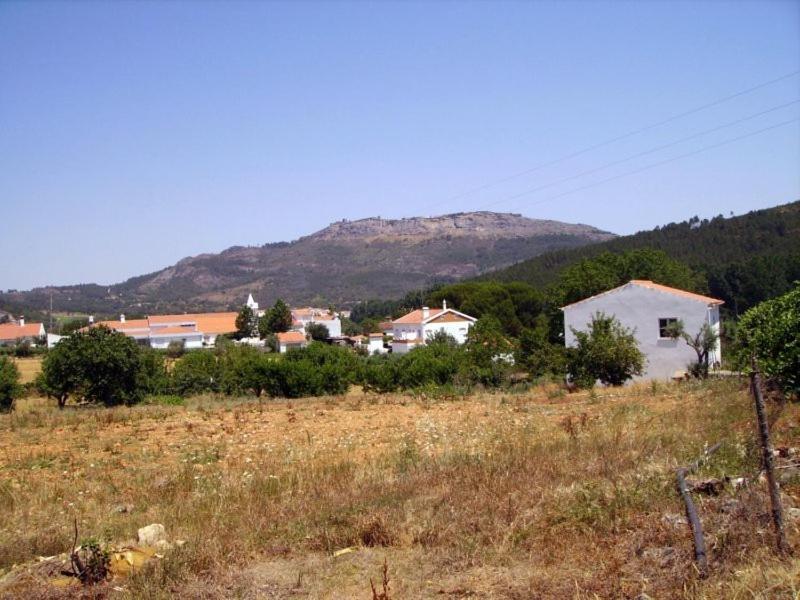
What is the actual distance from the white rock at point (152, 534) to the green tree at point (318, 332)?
8894 cm

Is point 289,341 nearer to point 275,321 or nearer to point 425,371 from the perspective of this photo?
point 275,321

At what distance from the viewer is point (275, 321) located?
97438mm

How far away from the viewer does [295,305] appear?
184m

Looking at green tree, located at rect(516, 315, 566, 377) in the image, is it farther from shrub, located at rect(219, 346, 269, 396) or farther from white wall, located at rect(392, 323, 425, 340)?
white wall, located at rect(392, 323, 425, 340)

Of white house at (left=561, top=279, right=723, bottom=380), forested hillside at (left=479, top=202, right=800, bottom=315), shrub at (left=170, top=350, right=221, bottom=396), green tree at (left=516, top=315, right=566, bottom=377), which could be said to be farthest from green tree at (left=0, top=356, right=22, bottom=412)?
forested hillside at (left=479, top=202, right=800, bottom=315)

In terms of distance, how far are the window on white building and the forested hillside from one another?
25187 millimetres

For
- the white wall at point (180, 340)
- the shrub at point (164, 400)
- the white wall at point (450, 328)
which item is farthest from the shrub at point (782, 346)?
the white wall at point (180, 340)

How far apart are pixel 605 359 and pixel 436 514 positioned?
84.3ft

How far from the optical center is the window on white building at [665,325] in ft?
119

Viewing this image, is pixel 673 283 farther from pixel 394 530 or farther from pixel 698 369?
pixel 394 530

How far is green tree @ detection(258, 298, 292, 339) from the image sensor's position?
97.3 meters

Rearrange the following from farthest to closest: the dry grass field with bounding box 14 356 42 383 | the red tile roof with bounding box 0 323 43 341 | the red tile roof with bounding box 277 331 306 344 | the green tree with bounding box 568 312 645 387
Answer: the red tile roof with bounding box 0 323 43 341 → the red tile roof with bounding box 277 331 306 344 → the dry grass field with bounding box 14 356 42 383 → the green tree with bounding box 568 312 645 387

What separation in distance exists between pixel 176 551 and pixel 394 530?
1817 mm

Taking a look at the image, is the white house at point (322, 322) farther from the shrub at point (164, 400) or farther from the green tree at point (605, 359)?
the green tree at point (605, 359)
